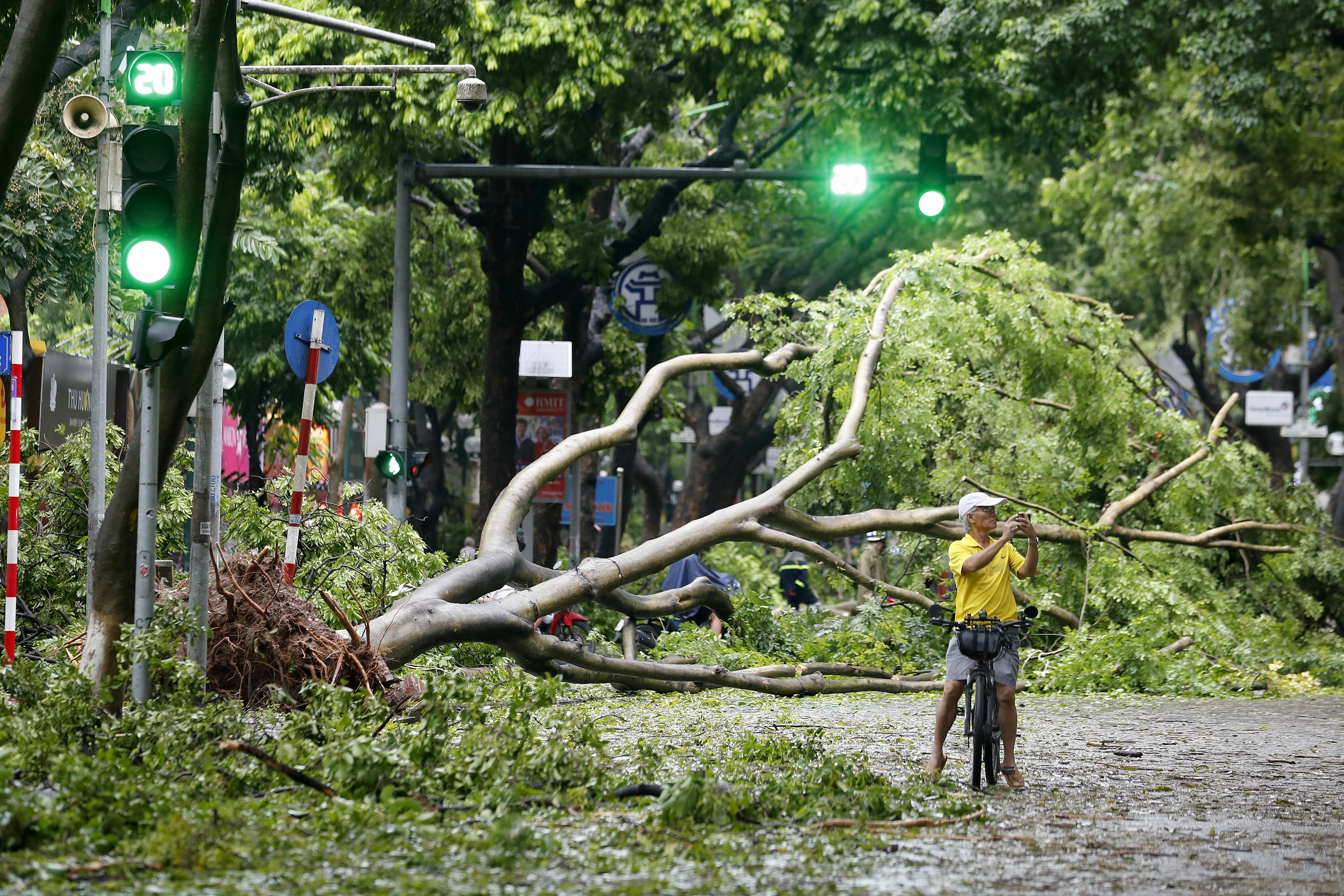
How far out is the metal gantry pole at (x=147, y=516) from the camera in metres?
7.46

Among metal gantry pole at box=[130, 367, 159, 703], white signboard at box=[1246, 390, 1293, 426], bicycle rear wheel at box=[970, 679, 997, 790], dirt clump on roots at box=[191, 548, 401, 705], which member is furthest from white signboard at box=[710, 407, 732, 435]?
metal gantry pole at box=[130, 367, 159, 703]

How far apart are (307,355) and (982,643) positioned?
5.60 meters

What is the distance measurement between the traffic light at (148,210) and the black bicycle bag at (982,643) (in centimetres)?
450

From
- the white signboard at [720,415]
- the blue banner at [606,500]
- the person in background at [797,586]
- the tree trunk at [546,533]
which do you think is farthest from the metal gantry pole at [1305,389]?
the tree trunk at [546,533]

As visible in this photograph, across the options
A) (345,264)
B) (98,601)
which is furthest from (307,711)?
(345,264)

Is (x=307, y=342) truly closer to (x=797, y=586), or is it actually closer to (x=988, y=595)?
(x=988, y=595)

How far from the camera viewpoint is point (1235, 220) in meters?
23.1

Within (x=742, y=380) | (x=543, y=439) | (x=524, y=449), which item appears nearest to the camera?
(x=543, y=439)

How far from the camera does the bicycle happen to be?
7.50 metres

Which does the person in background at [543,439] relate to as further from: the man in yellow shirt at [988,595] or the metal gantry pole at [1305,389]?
the metal gantry pole at [1305,389]

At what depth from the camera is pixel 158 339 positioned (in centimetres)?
715

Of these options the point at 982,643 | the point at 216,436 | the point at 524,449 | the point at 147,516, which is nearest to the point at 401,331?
the point at 524,449

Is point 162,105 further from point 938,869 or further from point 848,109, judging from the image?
point 848,109

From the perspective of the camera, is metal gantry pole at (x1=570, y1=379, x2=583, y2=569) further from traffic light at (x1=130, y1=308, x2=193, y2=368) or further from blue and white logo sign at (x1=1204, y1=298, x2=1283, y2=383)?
blue and white logo sign at (x1=1204, y1=298, x2=1283, y2=383)
